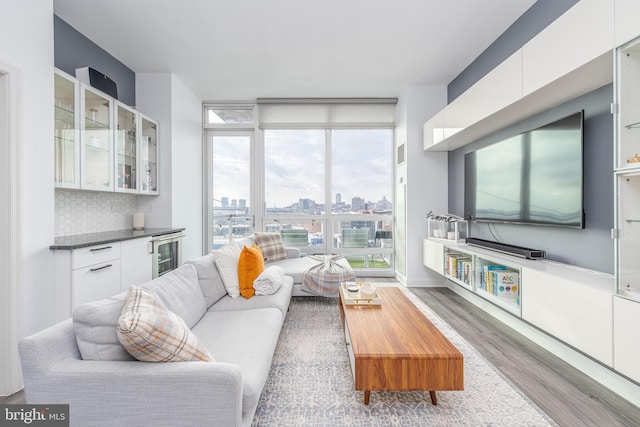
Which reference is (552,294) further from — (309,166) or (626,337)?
(309,166)

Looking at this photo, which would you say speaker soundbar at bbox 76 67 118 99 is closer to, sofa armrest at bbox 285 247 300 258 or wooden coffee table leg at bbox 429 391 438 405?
sofa armrest at bbox 285 247 300 258

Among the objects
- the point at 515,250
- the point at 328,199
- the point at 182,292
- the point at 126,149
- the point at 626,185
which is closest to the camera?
the point at 626,185

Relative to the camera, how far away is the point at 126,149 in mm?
3387

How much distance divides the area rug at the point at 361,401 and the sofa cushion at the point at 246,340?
0.27 m

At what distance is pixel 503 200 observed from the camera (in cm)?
305

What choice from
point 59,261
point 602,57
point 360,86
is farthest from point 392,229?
point 59,261

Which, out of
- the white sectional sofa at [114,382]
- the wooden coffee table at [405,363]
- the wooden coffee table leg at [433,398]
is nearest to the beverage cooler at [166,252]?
the white sectional sofa at [114,382]

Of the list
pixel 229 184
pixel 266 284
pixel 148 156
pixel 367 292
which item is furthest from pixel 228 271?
pixel 229 184

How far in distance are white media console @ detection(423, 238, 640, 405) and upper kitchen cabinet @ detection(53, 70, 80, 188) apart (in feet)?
12.3

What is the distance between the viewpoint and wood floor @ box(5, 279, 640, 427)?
5.26ft

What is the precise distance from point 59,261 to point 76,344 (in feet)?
4.41

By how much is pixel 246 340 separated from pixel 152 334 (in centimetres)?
65

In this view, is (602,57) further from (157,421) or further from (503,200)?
Answer: (157,421)

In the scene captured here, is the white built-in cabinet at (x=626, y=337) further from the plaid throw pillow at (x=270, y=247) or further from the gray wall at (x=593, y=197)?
the plaid throw pillow at (x=270, y=247)
